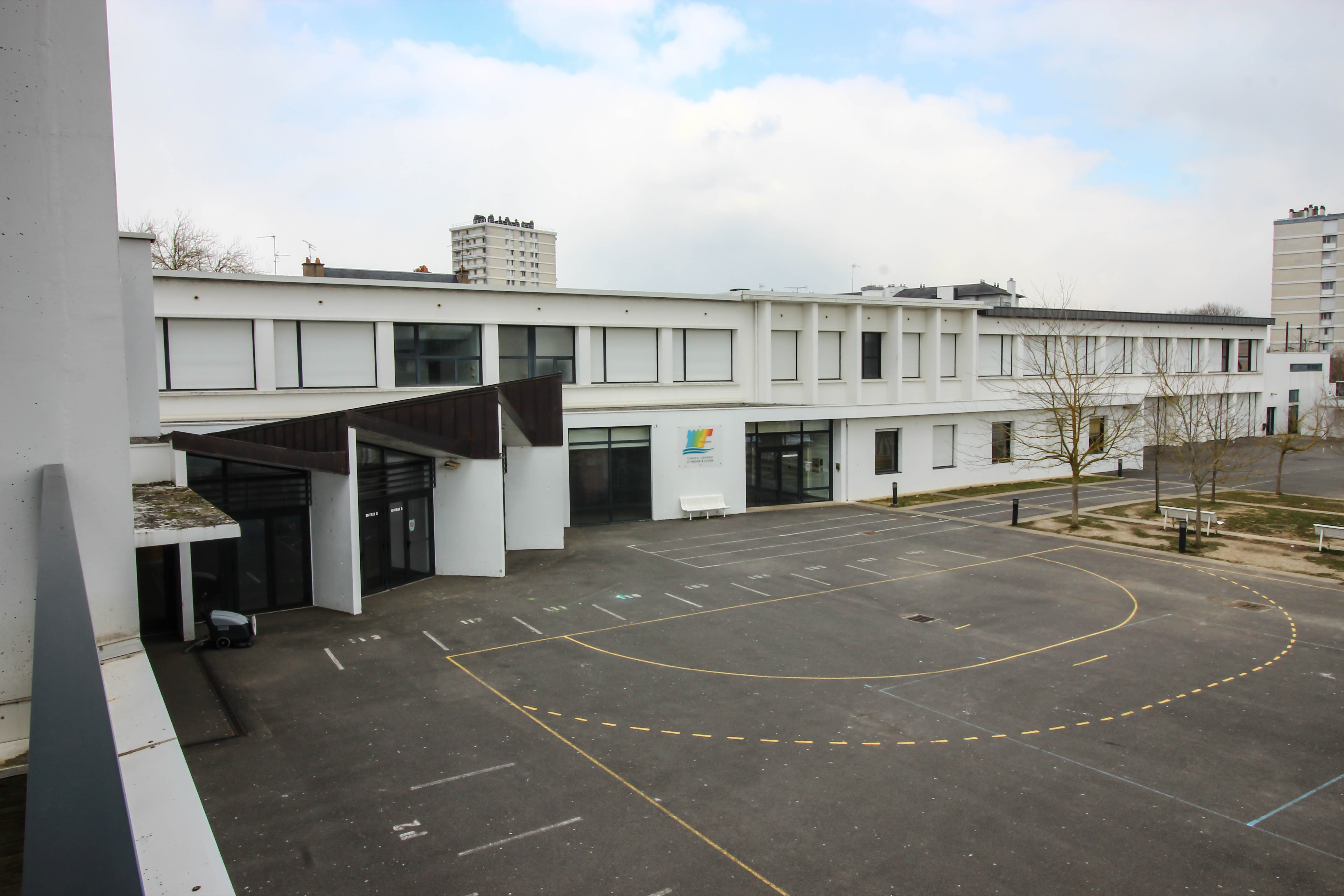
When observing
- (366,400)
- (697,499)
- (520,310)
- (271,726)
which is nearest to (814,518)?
(697,499)

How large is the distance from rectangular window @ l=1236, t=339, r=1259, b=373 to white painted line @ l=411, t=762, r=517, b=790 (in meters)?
52.8

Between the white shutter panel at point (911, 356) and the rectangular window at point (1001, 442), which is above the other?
the white shutter panel at point (911, 356)

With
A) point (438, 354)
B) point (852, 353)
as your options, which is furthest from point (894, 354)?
point (438, 354)

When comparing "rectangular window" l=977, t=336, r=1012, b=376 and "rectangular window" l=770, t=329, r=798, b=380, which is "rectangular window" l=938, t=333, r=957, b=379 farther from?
"rectangular window" l=770, t=329, r=798, b=380

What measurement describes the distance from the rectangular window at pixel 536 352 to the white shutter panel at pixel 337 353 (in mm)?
4154

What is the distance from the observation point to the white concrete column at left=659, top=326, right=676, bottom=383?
95.7 feet

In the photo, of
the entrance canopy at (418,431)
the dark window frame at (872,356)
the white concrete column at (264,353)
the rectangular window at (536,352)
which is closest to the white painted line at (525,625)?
the entrance canopy at (418,431)

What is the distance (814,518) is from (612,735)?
18.4 metres

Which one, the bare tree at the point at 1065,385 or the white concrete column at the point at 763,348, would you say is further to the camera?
the bare tree at the point at 1065,385

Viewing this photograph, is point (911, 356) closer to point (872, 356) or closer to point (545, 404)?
point (872, 356)

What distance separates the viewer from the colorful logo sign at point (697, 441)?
27844 millimetres

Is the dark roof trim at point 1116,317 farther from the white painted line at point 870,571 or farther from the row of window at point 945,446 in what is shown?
the white painted line at point 870,571

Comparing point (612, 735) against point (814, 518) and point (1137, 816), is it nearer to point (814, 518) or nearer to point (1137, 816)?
point (1137, 816)

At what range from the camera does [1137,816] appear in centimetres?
861
